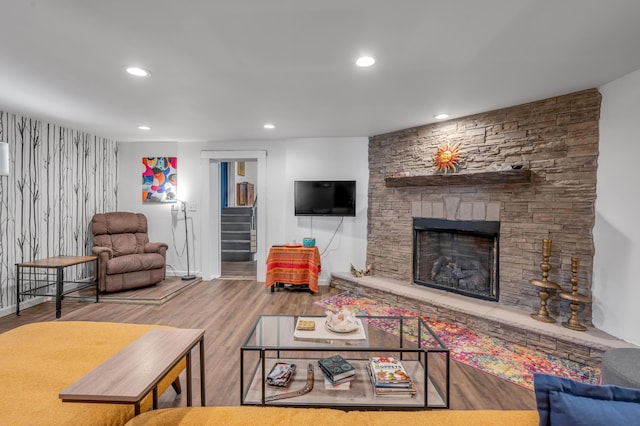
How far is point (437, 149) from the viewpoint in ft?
12.1

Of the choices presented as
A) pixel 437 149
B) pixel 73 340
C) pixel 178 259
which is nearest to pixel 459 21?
pixel 437 149

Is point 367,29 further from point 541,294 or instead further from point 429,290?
point 429,290

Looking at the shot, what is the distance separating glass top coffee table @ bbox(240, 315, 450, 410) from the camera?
160 cm

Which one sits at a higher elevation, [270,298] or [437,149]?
[437,149]

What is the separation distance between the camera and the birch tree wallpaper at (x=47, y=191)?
11.4ft

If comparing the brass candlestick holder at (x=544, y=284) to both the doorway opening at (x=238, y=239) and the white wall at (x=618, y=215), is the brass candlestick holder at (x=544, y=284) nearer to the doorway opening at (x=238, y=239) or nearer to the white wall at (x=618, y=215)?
the white wall at (x=618, y=215)

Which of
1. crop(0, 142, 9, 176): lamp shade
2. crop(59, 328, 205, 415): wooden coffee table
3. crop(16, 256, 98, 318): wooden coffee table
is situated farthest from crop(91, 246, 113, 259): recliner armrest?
crop(59, 328, 205, 415): wooden coffee table

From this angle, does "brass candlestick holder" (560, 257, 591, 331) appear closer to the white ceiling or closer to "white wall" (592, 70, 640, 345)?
"white wall" (592, 70, 640, 345)

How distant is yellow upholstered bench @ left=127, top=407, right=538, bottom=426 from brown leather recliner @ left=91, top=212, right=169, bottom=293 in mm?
3745

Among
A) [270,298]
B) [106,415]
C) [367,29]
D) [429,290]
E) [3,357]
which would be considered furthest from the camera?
[270,298]

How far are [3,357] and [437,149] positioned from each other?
408 centimetres

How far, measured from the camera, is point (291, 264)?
14.1 ft

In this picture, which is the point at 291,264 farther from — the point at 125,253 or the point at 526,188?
the point at 526,188

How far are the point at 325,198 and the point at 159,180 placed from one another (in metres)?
2.92
